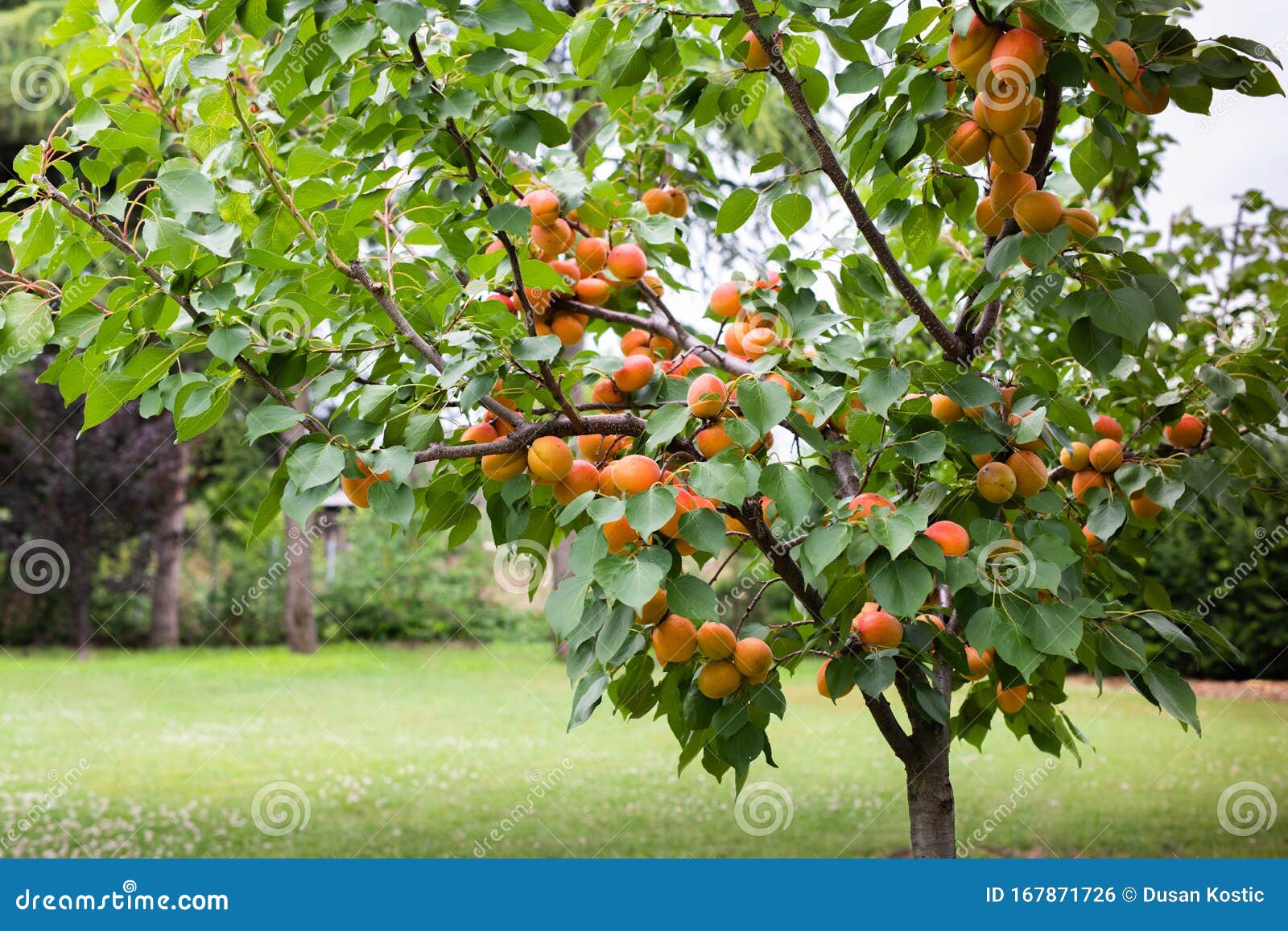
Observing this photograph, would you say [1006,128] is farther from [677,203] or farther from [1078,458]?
[677,203]

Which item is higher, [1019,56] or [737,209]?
[1019,56]

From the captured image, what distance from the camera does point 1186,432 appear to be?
1807mm

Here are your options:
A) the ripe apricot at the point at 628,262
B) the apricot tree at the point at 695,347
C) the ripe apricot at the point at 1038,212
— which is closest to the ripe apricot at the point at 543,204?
the apricot tree at the point at 695,347

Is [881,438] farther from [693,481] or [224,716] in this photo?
[224,716]

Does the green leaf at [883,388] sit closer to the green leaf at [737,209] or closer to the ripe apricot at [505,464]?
the green leaf at [737,209]

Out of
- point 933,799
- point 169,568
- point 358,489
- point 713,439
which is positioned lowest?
point 169,568

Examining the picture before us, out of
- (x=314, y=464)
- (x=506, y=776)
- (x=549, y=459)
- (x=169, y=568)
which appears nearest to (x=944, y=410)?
(x=549, y=459)

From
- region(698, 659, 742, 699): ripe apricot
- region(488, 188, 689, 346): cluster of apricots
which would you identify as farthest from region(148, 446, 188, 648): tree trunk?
region(698, 659, 742, 699): ripe apricot

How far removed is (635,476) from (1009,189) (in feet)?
2.06

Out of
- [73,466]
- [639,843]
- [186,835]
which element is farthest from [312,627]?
[639,843]

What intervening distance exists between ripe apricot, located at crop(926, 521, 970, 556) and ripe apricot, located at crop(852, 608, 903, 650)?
0.51ft

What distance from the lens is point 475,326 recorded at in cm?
131

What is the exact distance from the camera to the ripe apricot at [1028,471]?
54.4 inches

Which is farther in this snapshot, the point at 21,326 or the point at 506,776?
the point at 506,776
